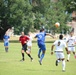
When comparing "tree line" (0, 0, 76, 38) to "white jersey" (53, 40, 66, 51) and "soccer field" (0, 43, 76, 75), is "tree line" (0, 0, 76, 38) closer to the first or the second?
"soccer field" (0, 43, 76, 75)

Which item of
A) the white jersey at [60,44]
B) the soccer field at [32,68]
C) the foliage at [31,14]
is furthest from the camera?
the foliage at [31,14]

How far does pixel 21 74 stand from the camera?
659 inches

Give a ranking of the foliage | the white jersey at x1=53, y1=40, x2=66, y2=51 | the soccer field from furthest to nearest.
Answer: the foliage → the white jersey at x1=53, y1=40, x2=66, y2=51 → the soccer field

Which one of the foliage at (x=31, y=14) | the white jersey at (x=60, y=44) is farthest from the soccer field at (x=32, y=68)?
the foliage at (x=31, y=14)

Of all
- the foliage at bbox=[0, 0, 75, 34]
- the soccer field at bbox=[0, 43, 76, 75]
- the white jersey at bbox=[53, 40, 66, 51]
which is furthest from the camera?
the foliage at bbox=[0, 0, 75, 34]

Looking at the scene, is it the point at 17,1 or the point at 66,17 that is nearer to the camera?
the point at 17,1

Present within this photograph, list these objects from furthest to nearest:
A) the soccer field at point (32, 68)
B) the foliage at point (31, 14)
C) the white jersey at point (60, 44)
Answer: the foliage at point (31, 14), the white jersey at point (60, 44), the soccer field at point (32, 68)

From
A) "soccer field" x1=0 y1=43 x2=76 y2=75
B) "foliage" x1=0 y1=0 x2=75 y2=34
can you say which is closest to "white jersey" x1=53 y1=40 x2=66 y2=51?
"soccer field" x1=0 y1=43 x2=76 y2=75

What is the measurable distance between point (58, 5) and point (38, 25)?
6.34m

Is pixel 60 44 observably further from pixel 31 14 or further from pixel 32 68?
pixel 31 14

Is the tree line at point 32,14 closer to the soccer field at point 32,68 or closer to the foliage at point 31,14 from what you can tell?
the foliage at point 31,14

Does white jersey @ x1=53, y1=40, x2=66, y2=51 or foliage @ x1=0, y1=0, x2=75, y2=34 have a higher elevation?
white jersey @ x1=53, y1=40, x2=66, y2=51

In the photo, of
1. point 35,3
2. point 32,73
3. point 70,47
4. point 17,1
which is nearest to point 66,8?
point 35,3

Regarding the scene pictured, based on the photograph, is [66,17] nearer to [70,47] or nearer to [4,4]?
[4,4]
